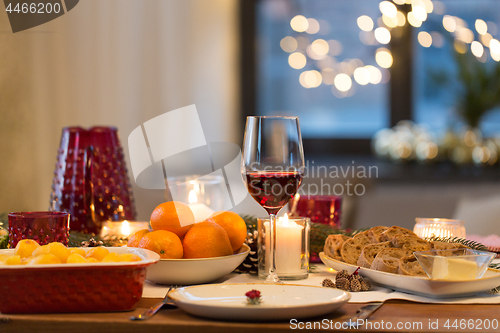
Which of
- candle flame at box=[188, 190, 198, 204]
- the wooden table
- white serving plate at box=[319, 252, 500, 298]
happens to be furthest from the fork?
candle flame at box=[188, 190, 198, 204]

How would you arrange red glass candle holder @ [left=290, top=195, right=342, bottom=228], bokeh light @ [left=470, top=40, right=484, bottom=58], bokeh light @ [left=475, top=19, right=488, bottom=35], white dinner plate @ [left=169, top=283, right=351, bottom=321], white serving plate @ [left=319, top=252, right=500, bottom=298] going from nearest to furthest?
1. white dinner plate @ [left=169, top=283, right=351, bottom=321]
2. white serving plate @ [left=319, top=252, right=500, bottom=298]
3. red glass candle holder @ [left=290, top=195, right=342, bottom=228]
4. bokeh light @ [left=475, top=19, right=488, bottom=35]
5. bokeh light @ [left=470, top=40, right=484, bottom=58]

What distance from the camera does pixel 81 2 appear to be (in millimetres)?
2000

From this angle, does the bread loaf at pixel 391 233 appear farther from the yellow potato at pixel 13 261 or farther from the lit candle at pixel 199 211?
the yellow potato at pixel 13 261

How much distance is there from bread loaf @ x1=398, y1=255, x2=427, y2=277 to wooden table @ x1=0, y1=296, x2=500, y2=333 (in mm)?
100

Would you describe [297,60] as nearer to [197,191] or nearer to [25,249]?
[197,191]

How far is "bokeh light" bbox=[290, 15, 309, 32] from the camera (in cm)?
422

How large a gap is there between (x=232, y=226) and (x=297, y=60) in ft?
11.6

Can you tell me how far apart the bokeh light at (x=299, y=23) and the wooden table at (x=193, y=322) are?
380 cm

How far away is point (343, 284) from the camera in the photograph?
78cm

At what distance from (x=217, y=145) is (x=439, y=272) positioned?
10.3 feet

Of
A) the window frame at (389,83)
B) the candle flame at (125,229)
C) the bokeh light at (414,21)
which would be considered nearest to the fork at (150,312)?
the candle flame at (125,229)

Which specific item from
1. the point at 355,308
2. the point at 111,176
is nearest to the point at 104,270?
the point at 355,308

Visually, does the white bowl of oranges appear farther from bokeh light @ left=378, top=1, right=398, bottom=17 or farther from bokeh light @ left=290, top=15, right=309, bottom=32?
bokeh light @ left=290, top=15, right=309, bottom=32

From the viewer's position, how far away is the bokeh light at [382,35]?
380 centimetres
